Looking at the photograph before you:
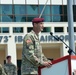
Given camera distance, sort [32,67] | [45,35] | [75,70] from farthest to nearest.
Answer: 1. [45,35]
2. [32,67]
3. [75,70]

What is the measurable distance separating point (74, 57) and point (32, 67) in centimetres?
61

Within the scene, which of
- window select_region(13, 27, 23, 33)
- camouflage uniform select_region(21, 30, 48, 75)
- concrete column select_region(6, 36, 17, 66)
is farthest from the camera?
window select_region(13, 27, 23, 33)

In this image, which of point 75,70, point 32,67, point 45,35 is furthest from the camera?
point 45,35

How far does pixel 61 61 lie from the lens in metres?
4.82

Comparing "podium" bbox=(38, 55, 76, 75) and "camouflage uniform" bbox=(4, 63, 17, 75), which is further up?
"podium" bbox=(38, 55, 76, 75)

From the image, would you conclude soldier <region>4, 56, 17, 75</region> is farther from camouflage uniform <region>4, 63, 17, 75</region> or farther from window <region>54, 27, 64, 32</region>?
window <region>54, 27, 64, 32</region>

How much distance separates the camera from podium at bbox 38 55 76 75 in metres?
4.69

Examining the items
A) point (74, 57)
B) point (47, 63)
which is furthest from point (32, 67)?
point (74, 57)

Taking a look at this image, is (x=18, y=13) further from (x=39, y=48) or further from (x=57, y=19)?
(x=39, y=48)

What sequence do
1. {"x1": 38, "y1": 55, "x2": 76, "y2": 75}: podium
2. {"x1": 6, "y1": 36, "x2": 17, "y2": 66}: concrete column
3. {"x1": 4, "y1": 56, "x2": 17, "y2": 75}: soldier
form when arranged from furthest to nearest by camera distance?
{"x1": 6, "y1": 36, "x2": 17, "y2": 66}: concrete column, {"x1": 4, "y1": 56, "x2": 17, "y2": 75}: soldier, {"x1": 38, "y1": 55, "x2": 76, "y2": 75}: podium

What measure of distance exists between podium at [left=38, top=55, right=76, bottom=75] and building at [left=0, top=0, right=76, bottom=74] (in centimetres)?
2389

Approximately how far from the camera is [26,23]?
96.4 feet

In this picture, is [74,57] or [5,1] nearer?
[74,57]

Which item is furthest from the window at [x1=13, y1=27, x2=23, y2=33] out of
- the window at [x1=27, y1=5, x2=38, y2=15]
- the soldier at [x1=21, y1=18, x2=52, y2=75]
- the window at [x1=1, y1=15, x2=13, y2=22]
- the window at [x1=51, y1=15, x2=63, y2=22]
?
the soldier at [x1=21, y1=18, x2=52, y2=75]
